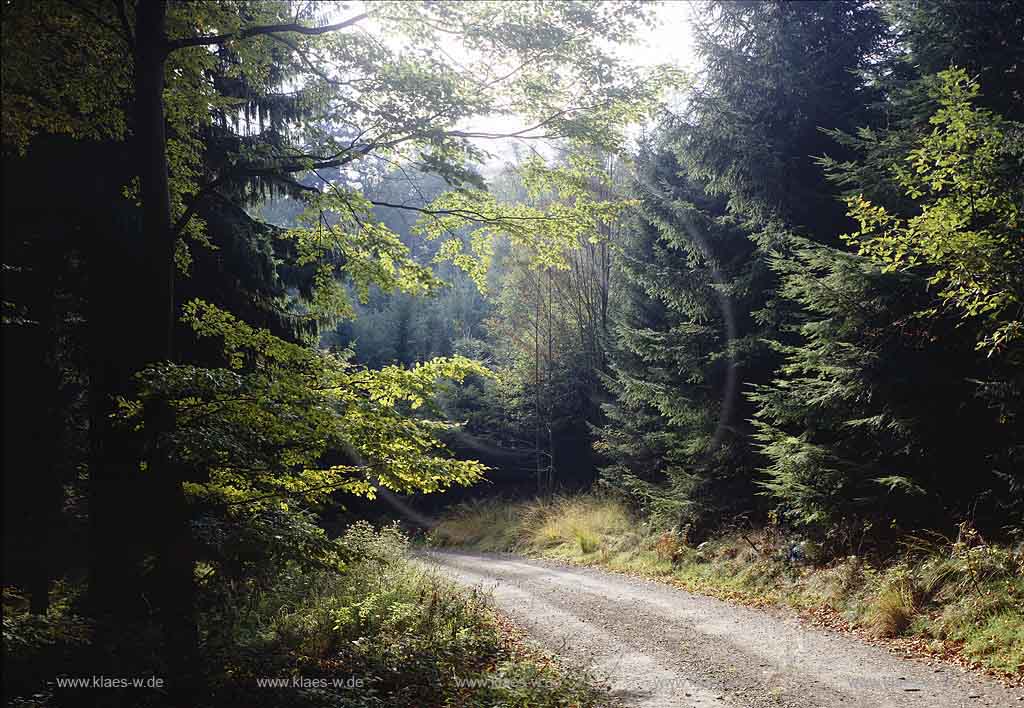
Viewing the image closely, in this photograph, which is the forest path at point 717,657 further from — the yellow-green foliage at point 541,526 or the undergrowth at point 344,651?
the yellow-green foliage at point 541,526

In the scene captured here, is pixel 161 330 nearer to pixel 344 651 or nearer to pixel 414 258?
pixel 414 258

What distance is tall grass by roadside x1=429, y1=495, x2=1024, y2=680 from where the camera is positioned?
7.29 meters

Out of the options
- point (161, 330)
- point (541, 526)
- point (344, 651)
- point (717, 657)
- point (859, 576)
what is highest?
point (161, 330)

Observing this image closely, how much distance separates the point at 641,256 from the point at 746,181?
196 inches

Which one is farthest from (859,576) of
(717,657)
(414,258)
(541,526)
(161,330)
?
(541,526)

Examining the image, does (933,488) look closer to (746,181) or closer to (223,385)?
(746,181)

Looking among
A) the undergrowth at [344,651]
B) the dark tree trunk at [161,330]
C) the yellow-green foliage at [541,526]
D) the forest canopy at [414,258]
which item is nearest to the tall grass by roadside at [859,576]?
the yellow-green foliage at [541,526]

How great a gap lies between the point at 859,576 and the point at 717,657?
3.22 metres

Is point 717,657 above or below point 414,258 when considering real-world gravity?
below

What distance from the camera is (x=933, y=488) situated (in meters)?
9.36

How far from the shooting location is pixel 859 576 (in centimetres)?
945

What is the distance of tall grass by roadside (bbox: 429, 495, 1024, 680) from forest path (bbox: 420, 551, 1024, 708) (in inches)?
22.1

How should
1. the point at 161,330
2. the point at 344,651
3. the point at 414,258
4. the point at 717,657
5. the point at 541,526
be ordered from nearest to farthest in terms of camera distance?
the point at 161,330, the point at 344,651, the point at 414,258, the point at 717,657, the point at 541,526

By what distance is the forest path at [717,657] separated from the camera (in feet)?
20.3
